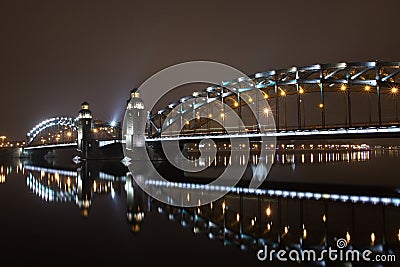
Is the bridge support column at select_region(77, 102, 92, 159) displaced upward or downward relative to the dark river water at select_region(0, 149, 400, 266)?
upward

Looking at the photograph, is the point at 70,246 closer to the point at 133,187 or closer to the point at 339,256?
the point at 339,256

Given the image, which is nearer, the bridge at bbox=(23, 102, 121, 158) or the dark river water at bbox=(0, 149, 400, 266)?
the dark river water at bbox=(0, 149, 400, 266)

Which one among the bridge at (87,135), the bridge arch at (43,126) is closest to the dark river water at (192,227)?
the bridge at (87,135)

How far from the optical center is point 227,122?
161 feet

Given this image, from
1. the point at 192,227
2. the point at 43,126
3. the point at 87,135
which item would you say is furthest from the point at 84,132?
the point at 192,227

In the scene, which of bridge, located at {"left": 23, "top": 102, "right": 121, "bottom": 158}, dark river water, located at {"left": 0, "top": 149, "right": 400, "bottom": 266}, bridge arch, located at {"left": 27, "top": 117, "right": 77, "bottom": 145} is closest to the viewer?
dark river water, located at {"left": 0, "top": 149, "right": 400, "bottom": 266}

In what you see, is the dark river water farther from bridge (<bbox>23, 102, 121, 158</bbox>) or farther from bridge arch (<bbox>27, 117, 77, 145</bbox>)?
bridge arch (<bbox>27, 117, 77, 145</bbox>)

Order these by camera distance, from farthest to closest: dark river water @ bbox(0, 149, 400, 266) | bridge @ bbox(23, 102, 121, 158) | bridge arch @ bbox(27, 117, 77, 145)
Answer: bridge arch @ bbox(27, 117, 77, 145) < bridge @ bbox(23, 102, 121, 158) < dark river water @ bbox(0, 149, 400, 266)

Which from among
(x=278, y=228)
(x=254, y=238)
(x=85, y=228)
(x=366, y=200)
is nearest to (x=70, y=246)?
(x=85, y=228)

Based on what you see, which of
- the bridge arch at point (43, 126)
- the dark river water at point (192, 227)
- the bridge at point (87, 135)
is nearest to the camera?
the dark river water at point (192, 227)

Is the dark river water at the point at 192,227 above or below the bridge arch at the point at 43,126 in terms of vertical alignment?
below

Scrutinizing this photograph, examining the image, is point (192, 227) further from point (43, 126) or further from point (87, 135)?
point (43, 126)

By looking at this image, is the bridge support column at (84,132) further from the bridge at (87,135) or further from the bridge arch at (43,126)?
the bridge arch at (43,126)

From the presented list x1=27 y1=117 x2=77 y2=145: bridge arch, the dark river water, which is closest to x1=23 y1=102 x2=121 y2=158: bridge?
x1=27 y1=117 x2=77 y2=145: bridge arch
